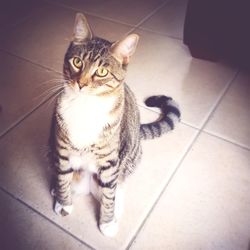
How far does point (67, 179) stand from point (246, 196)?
76cm

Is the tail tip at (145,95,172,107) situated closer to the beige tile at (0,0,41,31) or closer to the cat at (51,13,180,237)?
the cat at (51,13,180,237)

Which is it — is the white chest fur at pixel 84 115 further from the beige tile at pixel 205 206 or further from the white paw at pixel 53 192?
the beige tile at pixel 205 206

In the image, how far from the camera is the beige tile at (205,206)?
1246 mm

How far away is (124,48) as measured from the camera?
3.34ft

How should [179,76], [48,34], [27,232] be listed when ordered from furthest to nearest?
[48,34]
[179,76]
[27,232]

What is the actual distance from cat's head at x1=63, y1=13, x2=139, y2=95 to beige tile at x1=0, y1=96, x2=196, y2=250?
549 mm

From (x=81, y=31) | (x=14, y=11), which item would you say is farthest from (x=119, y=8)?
(x=81, y=31)

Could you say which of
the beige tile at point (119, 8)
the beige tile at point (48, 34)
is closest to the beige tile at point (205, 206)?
the beige tile at point (48, 34)

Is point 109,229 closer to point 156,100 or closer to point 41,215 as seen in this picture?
point 41,215

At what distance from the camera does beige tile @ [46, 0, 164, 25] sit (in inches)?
94.6

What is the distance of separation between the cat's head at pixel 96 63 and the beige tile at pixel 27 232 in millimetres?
582

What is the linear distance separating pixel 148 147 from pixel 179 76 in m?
0.60

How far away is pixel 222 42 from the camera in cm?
196

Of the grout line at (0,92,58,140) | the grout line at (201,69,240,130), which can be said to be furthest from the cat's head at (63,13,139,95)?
the grout line at (201,69,240,130)
